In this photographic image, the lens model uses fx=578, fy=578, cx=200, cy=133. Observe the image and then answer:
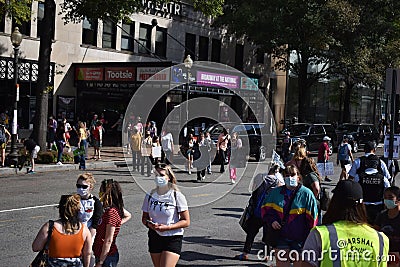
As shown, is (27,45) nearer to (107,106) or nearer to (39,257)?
(107,106)

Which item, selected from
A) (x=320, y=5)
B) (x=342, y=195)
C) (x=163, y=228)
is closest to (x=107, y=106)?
(x=320, y=5)

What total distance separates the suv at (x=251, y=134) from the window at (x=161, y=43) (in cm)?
1125

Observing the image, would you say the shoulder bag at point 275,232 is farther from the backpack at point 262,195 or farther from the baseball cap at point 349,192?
the baseball cap at point 349,192

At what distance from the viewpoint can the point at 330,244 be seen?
3.69 metres

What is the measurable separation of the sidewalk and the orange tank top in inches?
549

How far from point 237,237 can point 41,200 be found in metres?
5.37

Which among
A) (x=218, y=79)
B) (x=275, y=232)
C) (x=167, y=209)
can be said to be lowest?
(x=275, y=232)

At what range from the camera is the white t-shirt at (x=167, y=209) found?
5.99 metres

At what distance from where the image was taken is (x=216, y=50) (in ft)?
130

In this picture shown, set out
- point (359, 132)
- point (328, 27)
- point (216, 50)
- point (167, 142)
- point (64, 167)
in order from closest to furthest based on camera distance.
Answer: point (167, 142) < point (64, 167) < point (328, 27) < point (359, 132) < point (216, 50)

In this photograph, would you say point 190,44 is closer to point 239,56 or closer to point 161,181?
point 239,56

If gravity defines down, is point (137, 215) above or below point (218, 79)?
below

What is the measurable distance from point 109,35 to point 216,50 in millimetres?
9445

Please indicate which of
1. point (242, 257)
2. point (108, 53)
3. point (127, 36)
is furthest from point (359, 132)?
point (242, 257)
